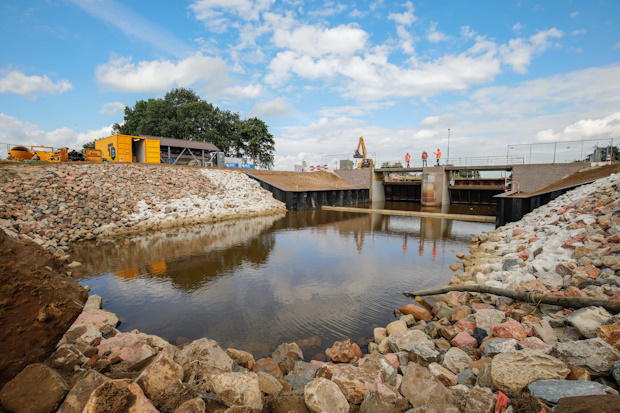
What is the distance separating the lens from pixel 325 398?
2941 mm

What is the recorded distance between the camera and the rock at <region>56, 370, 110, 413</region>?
237 centimetres

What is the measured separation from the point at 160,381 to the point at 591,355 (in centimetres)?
430

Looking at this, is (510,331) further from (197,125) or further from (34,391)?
(197,125)

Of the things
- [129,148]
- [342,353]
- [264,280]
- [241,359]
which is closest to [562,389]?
[342,353]

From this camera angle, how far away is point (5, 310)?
238 cm

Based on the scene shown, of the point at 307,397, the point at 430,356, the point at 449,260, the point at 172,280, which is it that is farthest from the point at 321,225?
the point at 307,397

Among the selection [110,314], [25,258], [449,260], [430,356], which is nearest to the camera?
[25,258]

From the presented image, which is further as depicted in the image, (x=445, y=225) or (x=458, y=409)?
(x=445, y=225)

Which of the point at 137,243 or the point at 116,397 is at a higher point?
the point at 116,397

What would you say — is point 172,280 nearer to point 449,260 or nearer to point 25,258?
point 25,258

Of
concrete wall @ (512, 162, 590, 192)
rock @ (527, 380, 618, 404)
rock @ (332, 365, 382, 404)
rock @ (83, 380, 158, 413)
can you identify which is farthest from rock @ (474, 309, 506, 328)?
concrete wall @ (512, 162, 590, 192)

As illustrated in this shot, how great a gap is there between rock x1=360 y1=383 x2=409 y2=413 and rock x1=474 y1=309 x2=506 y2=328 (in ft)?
7.69

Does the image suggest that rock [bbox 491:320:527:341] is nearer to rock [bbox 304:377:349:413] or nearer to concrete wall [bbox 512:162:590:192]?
rock [bbox 304:377:349:413]

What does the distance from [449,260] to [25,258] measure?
10.8 m
